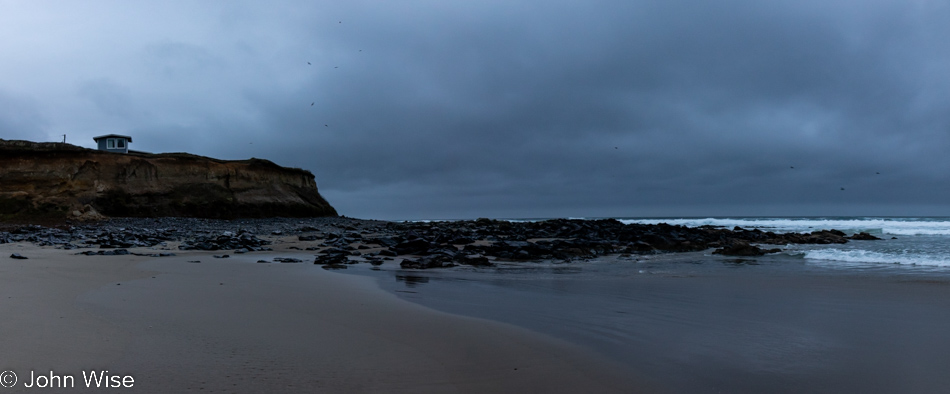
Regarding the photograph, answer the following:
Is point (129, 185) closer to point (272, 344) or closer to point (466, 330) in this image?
point (272, 344)

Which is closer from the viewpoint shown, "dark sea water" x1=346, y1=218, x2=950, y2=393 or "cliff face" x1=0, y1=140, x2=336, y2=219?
"dark sea water" x1=346, y1=218, x2=950, y2=393

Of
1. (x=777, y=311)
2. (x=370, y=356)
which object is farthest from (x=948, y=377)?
(x=370, y=356)

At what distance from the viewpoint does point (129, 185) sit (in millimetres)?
28531

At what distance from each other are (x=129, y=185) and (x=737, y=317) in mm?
33363

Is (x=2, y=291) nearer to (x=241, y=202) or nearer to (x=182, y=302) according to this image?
(x=182, y=302)

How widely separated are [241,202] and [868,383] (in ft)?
115

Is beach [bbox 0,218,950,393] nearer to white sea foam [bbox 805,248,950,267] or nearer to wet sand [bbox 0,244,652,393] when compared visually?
wet sand [bbox 0,244,652,393]

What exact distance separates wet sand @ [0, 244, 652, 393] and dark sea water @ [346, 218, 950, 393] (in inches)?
20.5
